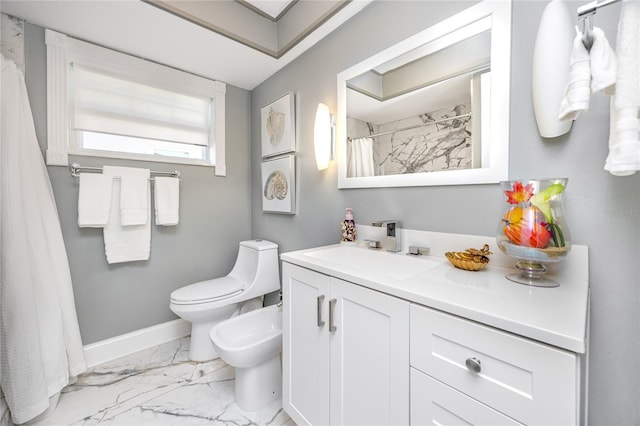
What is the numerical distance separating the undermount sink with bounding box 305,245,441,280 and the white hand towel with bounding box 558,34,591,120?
63 cm

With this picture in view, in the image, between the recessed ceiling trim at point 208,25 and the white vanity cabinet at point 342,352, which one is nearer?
the white vanity cabinet at point 342,352

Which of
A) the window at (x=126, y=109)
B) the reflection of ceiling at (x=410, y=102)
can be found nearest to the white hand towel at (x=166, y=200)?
the window at (x=126, y=109)

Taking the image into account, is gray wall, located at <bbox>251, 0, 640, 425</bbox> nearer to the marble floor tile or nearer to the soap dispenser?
the soap dispenser

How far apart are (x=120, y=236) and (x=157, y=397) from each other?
1086 mm

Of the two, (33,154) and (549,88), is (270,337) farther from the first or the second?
(33,154)

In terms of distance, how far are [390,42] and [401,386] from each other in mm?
1501

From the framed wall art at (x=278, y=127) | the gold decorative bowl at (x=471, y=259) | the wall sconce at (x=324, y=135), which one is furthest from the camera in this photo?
the framed wall art at (x=278, y=127)

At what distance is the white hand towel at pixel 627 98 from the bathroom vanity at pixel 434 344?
1.13 feet

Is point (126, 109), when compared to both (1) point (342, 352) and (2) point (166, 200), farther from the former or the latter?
(1) point (342, 352)

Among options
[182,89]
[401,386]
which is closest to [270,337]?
[401,386]

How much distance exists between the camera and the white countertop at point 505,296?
48 centimetres

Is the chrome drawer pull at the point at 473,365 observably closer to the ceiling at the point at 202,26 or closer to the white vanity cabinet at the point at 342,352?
the white vanity cabinet at the point at 342,352

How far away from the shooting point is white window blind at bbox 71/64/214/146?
1.70 meters

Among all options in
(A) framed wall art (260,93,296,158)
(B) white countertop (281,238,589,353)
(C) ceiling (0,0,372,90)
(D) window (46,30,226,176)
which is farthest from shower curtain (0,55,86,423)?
(B) white countertop (281,238,589,353)
